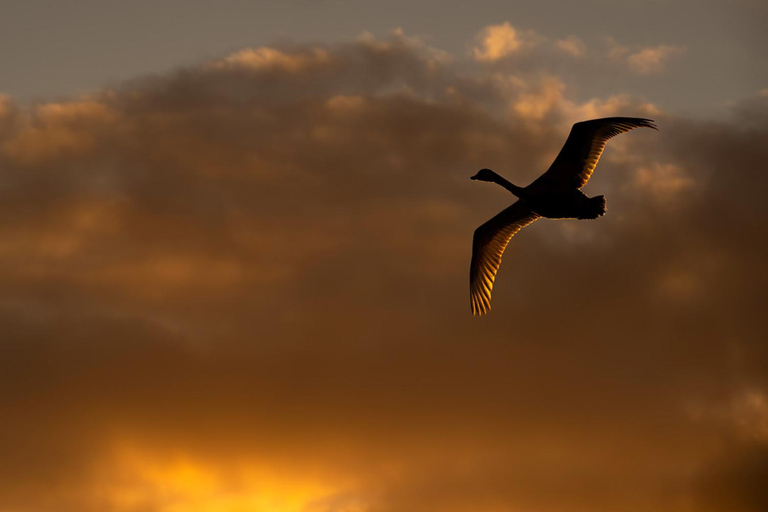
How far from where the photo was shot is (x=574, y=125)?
84.5 feet

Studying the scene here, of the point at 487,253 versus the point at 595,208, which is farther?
the point at 487,253

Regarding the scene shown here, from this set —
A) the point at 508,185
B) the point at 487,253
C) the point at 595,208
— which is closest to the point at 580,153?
the point at 595,208

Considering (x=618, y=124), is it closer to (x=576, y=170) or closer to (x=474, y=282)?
(x=576, y=170)

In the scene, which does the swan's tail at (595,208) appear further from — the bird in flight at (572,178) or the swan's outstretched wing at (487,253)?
the swan's outstretched wing at (487,253)

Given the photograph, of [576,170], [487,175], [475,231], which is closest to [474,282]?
[475,231]

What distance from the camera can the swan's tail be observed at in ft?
85.7

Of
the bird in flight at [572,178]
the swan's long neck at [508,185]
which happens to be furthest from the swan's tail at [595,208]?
the swan's long neck at [508,185]

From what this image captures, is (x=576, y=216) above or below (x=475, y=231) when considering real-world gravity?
below

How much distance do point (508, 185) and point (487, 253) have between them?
271 centimetres

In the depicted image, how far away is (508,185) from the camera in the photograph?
28.0 m

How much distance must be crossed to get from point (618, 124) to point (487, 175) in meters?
4.29

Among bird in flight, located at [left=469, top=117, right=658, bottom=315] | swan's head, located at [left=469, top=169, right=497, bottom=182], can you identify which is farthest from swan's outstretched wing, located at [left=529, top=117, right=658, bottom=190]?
swan's head, located at [left=469, top=169, right=497, bottom=182]

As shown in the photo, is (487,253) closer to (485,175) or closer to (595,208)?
(485,175)

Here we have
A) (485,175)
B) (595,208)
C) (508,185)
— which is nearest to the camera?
(595,208)
